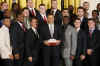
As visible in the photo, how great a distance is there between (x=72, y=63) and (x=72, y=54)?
20 cm

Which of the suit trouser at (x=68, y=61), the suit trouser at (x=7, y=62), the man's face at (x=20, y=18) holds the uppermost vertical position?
the man's face at (x=20, y=18)

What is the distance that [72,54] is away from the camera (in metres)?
7.18

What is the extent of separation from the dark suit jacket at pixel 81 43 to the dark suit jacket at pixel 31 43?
33.6 inches

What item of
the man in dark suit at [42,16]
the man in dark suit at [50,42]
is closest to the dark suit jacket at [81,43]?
the man in dark suit at [50,42]

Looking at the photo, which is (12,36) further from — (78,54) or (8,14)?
(78,54)

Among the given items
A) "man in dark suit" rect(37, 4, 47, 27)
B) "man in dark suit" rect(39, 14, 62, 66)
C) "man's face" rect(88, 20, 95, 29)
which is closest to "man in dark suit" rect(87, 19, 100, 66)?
"man's face" rect(88, 20, 95, 29)

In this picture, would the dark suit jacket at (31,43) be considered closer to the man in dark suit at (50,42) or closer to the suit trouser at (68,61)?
the man in dark suit at (50,42)

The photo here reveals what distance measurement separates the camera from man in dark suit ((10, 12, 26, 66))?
6.85 meters

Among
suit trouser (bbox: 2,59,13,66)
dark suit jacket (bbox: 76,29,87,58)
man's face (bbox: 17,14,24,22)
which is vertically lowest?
suit trouser (bbox: 2,59,13,66)

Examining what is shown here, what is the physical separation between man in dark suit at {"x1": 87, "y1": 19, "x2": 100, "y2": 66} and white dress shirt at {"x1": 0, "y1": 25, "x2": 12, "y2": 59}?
1.71 metres

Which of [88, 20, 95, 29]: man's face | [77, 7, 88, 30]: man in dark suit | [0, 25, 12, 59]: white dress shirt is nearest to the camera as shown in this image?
[0, 25, 12, 59]: white dress shirt

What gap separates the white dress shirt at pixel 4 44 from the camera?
6.60 meters

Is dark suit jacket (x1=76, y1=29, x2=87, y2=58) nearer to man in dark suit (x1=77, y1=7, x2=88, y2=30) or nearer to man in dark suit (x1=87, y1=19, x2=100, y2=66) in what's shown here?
man in dark suit (x1=87, y1=19, x2=100, y2=66)

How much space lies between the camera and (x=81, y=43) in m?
7.17
